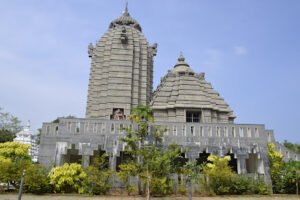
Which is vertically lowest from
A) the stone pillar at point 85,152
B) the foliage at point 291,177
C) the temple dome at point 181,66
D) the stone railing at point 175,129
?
the foliage at point 291,177

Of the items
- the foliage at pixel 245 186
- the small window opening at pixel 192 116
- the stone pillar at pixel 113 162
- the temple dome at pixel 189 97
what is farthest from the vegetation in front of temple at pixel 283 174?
the stone pillar at pixel 113 162

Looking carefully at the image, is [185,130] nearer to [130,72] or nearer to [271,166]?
[271,166]

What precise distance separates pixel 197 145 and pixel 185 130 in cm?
145

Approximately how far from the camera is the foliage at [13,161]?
714 inches

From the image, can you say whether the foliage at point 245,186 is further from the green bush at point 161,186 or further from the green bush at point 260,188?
the green bush at point 161,186

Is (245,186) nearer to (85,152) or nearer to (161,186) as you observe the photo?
(161,186)

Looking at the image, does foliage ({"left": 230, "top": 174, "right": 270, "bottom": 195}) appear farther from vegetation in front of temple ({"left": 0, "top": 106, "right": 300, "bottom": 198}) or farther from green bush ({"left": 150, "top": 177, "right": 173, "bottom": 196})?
green bush ({"left": 150, "top": 177, "right": 173, "bottom": 196})

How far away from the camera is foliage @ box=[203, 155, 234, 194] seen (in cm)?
1922

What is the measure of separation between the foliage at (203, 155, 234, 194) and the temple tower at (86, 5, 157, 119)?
1208 cm

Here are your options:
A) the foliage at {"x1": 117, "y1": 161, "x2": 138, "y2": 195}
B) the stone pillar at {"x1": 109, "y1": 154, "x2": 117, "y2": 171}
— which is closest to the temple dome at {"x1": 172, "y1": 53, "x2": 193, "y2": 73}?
the stone pillar at {"x1": 109, "y1": 154, "x2": 117, "y2": 171}

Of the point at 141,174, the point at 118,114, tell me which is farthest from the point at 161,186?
the point at 118,114

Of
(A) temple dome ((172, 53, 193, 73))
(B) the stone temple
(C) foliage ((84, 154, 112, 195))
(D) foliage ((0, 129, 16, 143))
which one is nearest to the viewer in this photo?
(C) foliage ((84, 154, 112, 195))

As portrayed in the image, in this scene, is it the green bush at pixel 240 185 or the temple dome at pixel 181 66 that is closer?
the green bush at pixel 240 185

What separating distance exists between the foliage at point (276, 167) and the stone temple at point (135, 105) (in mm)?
948
